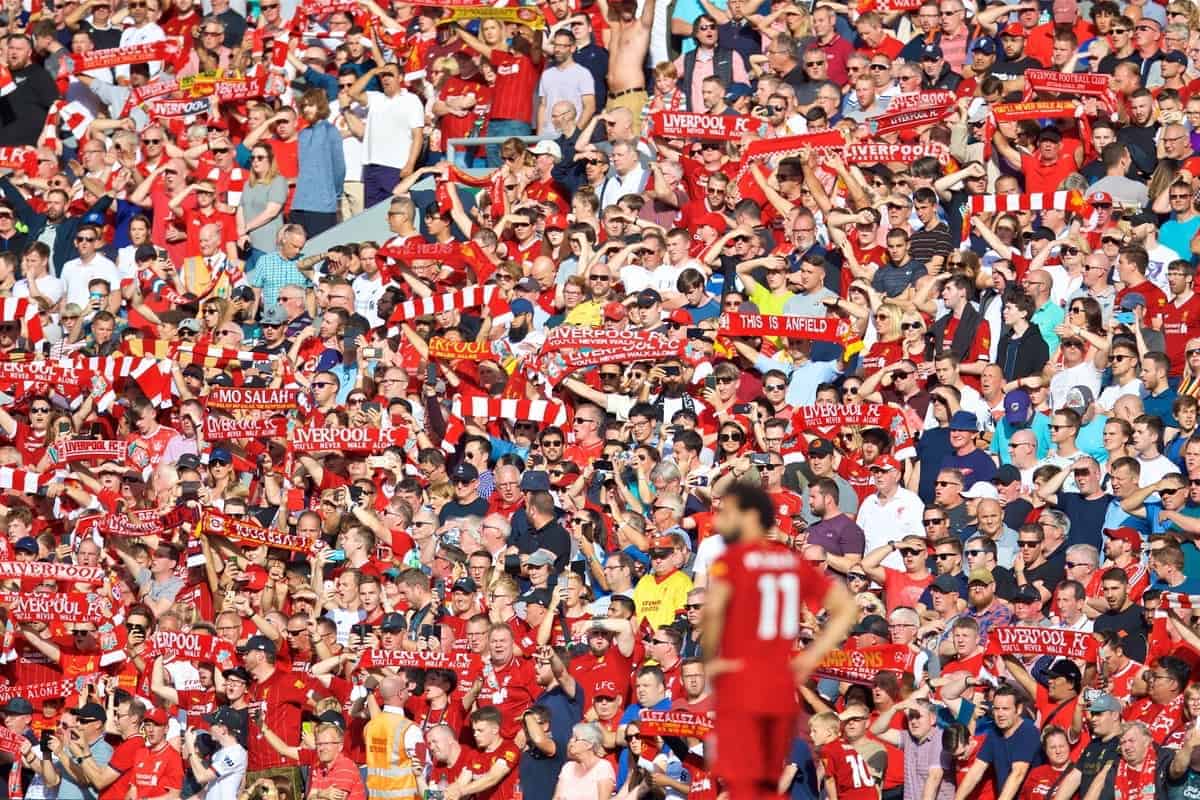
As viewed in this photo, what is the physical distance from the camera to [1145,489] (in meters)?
17.9

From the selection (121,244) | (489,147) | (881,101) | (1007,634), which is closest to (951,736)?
(1007,634)

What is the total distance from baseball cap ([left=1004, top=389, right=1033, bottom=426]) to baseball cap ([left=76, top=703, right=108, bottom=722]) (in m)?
6.25

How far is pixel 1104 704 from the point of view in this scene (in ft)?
53.3

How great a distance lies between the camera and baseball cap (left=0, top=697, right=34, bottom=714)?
66.0ft

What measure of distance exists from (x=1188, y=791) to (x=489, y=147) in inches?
383

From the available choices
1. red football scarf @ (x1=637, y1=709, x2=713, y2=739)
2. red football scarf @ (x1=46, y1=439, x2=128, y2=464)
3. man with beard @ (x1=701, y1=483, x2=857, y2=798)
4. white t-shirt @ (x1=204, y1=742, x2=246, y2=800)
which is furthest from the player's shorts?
red football scarf @ (x1=46, y1=439, x2=128, y2=464)

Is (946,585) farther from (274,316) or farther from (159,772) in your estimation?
(274,316)

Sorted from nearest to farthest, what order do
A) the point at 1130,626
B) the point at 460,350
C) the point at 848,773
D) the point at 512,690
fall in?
the point at 848,773, the point at 1130,626, the point at 512,690, the point at 460,350

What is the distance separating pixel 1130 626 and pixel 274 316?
27.5 ft

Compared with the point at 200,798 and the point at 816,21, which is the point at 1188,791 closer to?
the point at 200,798

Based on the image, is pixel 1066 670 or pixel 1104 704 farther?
pixel 1066 670

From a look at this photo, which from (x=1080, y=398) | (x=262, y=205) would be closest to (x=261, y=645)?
(x=1080, y=398)

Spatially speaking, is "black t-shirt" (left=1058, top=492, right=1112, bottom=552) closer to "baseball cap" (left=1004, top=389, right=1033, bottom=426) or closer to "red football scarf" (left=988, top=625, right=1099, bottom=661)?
"baseball cap" (left=1004, top=389, right=1033, bottom=426)

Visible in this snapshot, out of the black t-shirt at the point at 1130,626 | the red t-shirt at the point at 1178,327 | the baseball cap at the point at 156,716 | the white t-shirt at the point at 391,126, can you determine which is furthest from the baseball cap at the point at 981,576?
the white t-shirt at the point at 391,126
